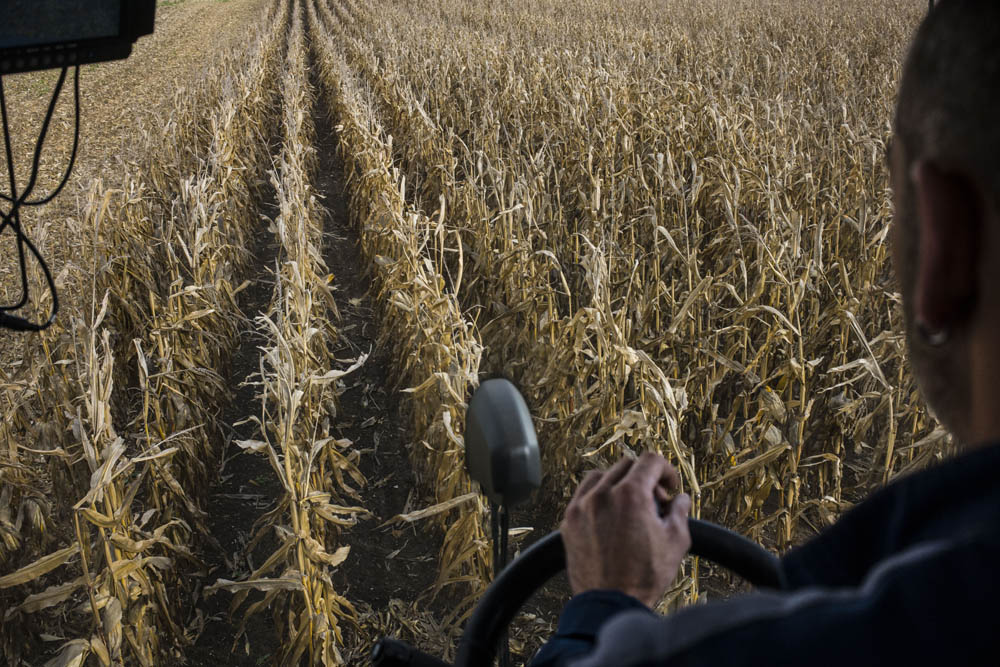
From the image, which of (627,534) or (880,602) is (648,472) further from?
(880,602)

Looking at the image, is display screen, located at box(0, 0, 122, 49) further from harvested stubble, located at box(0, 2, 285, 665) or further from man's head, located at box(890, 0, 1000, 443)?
man's head, located at box(890, 0, 1000, 443)

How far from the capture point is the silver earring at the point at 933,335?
63cm

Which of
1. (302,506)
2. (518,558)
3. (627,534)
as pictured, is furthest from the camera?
(302,506)

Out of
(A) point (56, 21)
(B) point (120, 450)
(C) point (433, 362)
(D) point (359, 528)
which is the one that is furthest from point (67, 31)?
(D) point (359, 528)

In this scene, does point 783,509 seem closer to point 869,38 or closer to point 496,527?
point 496,527

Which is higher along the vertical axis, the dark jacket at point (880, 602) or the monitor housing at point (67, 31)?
the monitor housing at point (67, 31)

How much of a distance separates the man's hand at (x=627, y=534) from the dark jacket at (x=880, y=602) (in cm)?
33

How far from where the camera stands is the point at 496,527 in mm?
1225

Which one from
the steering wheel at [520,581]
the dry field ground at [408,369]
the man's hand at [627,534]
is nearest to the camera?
the man's hand at [627,534]

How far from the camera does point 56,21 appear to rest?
1572mm

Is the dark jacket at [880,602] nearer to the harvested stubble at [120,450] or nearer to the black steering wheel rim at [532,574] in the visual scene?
the black steering wheel rim at [532,574]

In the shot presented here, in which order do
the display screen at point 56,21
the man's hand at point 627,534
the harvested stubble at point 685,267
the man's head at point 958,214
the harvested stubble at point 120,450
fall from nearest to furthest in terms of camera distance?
the man's head at point 958,214 → the man's hand at point 627,534 → the display screen at point 56,21 → the harvested stubble at point 120,450 → the harvested stubble at point 685,267

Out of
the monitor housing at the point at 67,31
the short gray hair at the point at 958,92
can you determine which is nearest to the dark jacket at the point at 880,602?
the short gray hair at the point at 958,92

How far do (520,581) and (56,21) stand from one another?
1.30 meters
